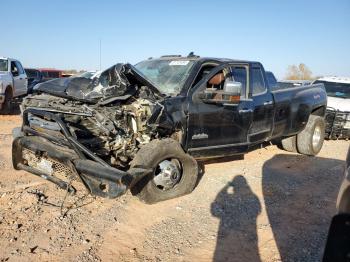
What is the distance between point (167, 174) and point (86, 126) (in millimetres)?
1209

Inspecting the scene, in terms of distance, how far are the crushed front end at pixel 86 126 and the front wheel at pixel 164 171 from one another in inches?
8.3

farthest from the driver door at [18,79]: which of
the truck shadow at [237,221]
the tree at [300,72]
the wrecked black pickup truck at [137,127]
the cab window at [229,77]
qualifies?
the tree at [300,72]

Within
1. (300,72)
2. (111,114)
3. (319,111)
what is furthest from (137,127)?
(300,72)

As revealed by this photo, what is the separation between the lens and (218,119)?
5.16m

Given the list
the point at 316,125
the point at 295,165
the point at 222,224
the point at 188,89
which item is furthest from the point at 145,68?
the point at 316,125

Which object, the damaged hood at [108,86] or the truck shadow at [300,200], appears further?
the damaged hood at [108,86]

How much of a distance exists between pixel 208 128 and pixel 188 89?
0.63 meters

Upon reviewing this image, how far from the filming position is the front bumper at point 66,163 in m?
3.79

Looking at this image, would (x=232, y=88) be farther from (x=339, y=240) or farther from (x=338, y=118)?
(x=338, y=118)

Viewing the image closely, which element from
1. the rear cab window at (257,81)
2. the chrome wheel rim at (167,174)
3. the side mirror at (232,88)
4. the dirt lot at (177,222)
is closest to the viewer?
the dirt lot at (177,222)

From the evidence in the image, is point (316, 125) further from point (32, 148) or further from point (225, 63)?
point (32, 148)

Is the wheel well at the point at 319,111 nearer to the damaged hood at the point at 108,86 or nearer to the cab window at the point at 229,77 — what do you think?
the cab window at the point at 229,77

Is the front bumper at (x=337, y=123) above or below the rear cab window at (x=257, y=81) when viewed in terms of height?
below

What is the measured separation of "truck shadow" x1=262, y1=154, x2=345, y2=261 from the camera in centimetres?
365
